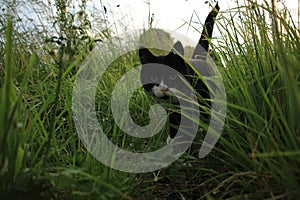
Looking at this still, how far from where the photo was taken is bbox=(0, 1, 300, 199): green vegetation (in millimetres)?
846

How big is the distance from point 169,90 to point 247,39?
0.48m

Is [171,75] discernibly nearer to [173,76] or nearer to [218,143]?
[173,76]

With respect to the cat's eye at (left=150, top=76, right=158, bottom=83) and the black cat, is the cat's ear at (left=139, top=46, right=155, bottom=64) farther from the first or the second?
the cat's eye at (left=150, top=76, right=158, bottom=83)

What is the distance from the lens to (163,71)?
1.88m

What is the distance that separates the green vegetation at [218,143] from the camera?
2.78 ft

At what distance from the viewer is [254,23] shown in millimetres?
1426

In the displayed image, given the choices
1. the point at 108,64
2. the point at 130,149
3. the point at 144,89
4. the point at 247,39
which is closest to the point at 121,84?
the point at 144,89

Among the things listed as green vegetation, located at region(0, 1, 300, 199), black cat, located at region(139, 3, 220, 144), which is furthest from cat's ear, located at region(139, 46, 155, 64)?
green vegetation, located at region(0, 1, 300, 199)

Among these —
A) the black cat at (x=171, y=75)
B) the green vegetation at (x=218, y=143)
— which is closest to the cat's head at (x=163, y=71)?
the black cat at (x=171, y=75)

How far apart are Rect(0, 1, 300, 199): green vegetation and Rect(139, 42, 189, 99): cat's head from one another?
0.12 meters

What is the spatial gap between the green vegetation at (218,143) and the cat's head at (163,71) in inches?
4.9

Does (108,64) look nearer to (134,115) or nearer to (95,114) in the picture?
(134,115)

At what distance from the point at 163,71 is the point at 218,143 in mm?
623

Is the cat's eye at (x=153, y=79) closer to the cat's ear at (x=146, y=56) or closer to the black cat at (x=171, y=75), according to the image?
the black cat at (x=171, y=75)
